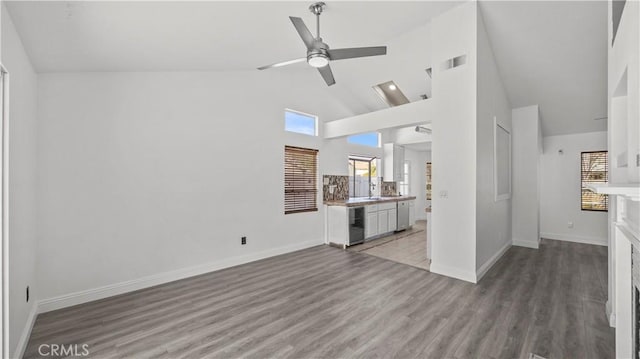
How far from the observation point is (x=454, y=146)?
3.78 metres

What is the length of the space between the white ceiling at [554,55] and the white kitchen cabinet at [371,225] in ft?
11.2

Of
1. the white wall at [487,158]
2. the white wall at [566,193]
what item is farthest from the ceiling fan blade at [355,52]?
the white wall at [566,193]

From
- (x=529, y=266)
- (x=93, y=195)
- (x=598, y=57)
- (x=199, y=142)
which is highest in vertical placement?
(x=598, y=57)

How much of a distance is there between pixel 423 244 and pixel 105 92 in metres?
5.63

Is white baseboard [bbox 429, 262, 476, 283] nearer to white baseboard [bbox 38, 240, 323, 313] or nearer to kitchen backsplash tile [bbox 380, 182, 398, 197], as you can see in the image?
white baseboard [bbox 38, 240, 323, 313]

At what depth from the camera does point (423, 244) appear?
5645mm

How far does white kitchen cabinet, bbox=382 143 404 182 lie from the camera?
7414mm

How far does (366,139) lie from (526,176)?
343cm

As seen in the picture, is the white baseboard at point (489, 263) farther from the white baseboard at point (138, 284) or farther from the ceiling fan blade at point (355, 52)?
the white baseboard at point (138, 284)

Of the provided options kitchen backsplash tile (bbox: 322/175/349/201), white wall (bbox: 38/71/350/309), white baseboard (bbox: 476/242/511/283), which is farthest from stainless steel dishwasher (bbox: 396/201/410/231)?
white wall (bbox: 38/71/350/309)

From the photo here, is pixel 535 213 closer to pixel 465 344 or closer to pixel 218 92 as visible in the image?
pixel 465 344

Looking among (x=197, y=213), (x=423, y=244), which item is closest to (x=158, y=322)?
(x=197, y=213)

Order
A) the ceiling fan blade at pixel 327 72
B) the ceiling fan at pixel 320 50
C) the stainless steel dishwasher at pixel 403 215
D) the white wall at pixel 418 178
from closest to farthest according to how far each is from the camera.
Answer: the ceiling fan at pixel 320 50
the ceiling fan blade at pixel 327 72
the stainless steel dishwasher at pixel 403 215
the white wall at pixel 418 178

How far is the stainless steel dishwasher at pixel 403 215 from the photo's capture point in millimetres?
6848
